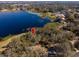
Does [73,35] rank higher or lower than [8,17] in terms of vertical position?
lower

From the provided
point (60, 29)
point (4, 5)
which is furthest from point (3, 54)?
point (60, 29)

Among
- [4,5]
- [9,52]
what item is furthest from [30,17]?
[9,52]

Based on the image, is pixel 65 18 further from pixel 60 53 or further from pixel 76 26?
pixel 60 53

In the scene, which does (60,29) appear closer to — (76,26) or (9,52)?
(76,26)

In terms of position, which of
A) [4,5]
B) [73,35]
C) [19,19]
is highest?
[4,5]
